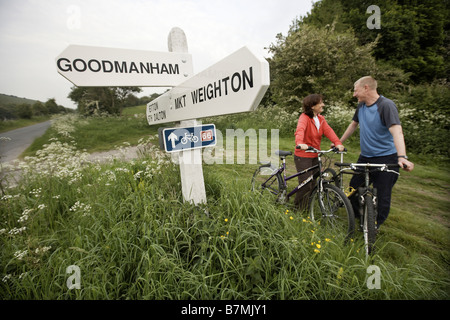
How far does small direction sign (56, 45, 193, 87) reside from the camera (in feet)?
4.30

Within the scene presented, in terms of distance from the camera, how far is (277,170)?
116 inches

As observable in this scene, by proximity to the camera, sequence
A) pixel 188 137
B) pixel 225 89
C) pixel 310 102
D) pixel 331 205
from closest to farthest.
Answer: pixel 225 89 → pixel 188 137 → pixel 331 205 → pixel 310 102

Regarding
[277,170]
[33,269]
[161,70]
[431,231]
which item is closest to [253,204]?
[277,170]

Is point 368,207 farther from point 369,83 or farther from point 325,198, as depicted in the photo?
point 369,83

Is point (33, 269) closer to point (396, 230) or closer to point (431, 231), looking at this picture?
point (396, 230)

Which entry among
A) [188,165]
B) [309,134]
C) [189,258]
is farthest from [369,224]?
[188,165]

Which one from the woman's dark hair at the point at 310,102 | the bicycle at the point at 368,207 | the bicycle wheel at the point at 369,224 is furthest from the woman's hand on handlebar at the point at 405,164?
the woman's dark hair at the point at 310,102

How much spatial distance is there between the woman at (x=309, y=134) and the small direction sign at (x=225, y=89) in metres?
1.43

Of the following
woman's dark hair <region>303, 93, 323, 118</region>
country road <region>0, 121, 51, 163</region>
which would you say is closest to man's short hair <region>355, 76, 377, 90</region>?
woman's dark hair <region>303, 93, 323, 118</region>

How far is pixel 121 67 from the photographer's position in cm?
146

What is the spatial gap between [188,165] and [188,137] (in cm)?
27

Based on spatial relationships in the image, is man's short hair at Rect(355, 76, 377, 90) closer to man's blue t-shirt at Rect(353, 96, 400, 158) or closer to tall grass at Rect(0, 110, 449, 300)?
man's blue t-shirt at Rect(353, 96, 400, 158)

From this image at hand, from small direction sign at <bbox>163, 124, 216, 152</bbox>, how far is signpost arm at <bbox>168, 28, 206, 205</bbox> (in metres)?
0.08
